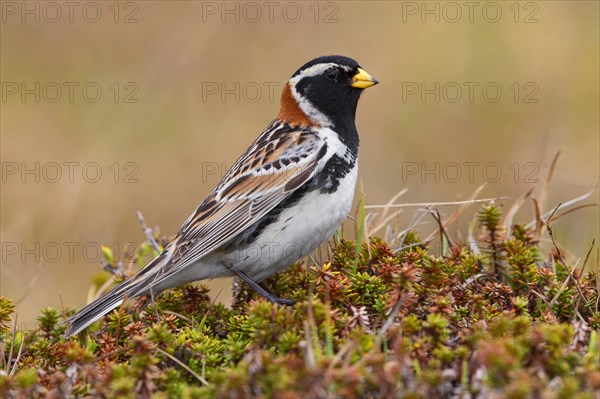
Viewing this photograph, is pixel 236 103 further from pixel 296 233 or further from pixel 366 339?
pixel 366 339

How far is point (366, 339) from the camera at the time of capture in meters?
A: 4.10

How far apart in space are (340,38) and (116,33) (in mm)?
3556

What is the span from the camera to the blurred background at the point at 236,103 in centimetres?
1071

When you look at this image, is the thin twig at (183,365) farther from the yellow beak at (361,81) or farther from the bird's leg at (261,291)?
the yellow beak at (361,81)

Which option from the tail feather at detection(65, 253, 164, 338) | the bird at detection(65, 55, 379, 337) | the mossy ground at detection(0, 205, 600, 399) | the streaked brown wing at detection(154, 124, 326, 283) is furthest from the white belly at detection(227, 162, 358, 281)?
the tail feather at detection(65, 253, 164, 338)

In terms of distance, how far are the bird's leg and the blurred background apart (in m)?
3.81

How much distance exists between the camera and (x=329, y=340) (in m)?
4.20

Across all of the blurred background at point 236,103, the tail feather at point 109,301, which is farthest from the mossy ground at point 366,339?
the blurred background at point 236,103

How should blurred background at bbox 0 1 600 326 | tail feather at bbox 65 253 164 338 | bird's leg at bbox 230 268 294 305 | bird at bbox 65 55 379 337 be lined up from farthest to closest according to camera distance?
blurred background at bbox 0 1 600 326, bird at bbox 65 55 379 337, bird's leg at bbox 230 268 294 305, tail feather at bbox 65 253 164 338

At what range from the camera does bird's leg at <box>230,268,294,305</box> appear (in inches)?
236

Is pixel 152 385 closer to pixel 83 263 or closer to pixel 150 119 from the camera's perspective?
pixel 83 263

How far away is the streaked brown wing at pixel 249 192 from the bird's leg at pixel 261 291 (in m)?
0.31

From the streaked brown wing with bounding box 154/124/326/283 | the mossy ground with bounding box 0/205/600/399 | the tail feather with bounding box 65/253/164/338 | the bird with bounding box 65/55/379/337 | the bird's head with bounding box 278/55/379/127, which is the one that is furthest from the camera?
the bird's head with bounding box 278/55/379/127

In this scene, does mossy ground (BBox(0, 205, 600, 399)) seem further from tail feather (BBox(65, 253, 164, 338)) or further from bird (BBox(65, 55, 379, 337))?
bird (BBox(65, 55, 379, 337))
